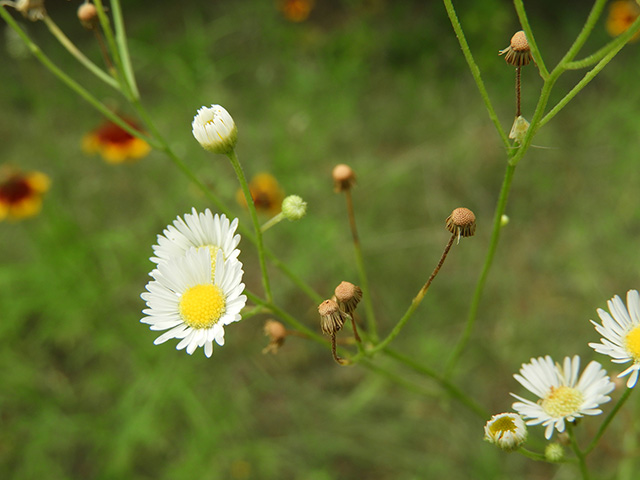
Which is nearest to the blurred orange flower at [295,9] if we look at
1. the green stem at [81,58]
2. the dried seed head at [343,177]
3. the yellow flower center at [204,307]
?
the green stem at [81,58]

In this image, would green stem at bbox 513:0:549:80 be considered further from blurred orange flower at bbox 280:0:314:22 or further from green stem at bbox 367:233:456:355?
blurred orange flower at bbox 280:0:314:22

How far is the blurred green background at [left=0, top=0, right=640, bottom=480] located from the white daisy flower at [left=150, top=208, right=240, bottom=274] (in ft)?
4.23

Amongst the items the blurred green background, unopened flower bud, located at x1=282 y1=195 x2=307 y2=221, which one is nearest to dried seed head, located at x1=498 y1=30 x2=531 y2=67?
unopened flower bud, located at x1=282 y1=195 x2=307 y2=221

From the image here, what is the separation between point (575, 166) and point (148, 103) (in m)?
2.50

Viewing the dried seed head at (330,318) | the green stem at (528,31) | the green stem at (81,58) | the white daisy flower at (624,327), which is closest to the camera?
the green stem at (528,31)

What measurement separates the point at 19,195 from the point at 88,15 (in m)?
1.43

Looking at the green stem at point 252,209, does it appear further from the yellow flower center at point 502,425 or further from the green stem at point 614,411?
the green stem at point 614,411

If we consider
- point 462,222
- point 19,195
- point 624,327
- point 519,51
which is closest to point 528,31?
point 519,51

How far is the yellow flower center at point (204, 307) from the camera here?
108 centimetres

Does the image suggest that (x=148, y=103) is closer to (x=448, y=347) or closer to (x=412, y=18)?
(x=412, y=18)

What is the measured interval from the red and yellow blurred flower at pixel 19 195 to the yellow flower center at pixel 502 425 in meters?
Answer: 2.18

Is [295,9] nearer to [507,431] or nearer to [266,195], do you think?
[266,195]

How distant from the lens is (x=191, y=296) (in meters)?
1.08

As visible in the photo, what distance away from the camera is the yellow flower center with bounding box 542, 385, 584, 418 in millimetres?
1014
